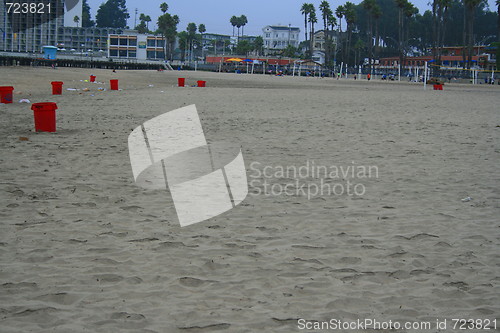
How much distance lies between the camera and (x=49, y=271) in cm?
433

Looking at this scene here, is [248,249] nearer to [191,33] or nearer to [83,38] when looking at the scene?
[191,33]

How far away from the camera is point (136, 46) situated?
16912 cm

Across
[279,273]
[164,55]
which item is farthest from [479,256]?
[164,55]

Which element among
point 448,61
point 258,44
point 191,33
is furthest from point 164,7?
point 448,61

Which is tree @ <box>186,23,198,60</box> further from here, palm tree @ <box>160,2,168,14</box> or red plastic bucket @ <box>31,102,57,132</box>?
red plastic bucket @ <box>31,102,57,132</box>

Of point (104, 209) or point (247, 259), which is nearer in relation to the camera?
point (247, 259)

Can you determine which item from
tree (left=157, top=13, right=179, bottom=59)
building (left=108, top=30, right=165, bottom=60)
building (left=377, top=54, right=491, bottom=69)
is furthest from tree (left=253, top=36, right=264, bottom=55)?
building (left=377, top=54, right=491, bottom=69)

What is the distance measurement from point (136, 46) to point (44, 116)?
164 m

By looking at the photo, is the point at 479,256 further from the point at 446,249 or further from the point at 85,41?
the point at 85,41

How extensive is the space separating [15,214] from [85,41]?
192m

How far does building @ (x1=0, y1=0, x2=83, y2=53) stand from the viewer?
573ft

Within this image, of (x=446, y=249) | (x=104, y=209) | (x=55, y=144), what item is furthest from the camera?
(x=55, y=144)

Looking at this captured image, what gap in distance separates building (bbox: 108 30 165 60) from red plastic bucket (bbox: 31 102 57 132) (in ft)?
527

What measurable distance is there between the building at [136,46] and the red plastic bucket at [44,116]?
527ft
